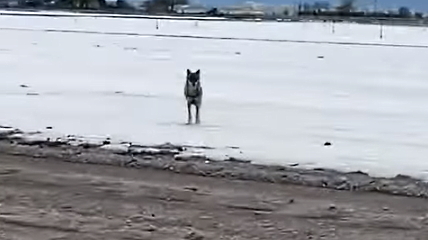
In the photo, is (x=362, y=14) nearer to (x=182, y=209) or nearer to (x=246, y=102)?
(x=246, y=102)

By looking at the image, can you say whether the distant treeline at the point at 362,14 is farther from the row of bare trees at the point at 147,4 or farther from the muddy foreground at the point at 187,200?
the muddy foreground at the point at 187,200

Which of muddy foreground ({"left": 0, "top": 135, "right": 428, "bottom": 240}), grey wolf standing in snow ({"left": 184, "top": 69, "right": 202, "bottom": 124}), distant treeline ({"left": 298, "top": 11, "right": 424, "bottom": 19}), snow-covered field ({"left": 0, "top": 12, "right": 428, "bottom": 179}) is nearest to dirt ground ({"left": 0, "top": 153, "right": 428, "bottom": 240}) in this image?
muddy foreground ({"left": 0, "top": 135, "right": 428, "bottom": 240})

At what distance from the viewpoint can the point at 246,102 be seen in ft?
51.9

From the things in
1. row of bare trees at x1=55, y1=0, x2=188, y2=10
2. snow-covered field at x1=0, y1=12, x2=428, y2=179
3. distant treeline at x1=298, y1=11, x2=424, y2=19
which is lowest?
distant treeline at x1=298, y1=11, x2=424, y2=19

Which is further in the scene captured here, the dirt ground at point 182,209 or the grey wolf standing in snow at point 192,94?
the grey wolf standing in snow at point 192,94

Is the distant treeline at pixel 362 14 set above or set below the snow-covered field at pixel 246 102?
below

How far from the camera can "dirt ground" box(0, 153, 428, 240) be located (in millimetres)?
6395

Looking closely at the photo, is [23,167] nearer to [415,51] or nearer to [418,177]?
[418,177]

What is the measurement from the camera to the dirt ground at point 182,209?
252 inches

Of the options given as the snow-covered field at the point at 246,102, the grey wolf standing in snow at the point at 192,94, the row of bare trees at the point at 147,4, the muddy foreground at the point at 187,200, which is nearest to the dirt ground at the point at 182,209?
the muddy foreground at the point at 187,200

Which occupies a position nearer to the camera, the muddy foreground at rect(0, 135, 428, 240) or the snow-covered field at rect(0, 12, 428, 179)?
the muddy foreground at rect(0, 135, 428, 240)

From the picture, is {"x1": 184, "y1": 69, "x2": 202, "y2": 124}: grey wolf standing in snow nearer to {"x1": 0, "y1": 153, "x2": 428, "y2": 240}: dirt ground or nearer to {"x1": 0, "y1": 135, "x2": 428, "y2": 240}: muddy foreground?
{"x1": 0, "y1": 135, "x2": 428, "y2": 240}: muddy foreground

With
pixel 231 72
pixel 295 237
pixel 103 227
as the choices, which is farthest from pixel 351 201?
pixel 231 72

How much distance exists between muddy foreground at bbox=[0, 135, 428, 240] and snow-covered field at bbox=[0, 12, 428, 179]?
2.99 feet
